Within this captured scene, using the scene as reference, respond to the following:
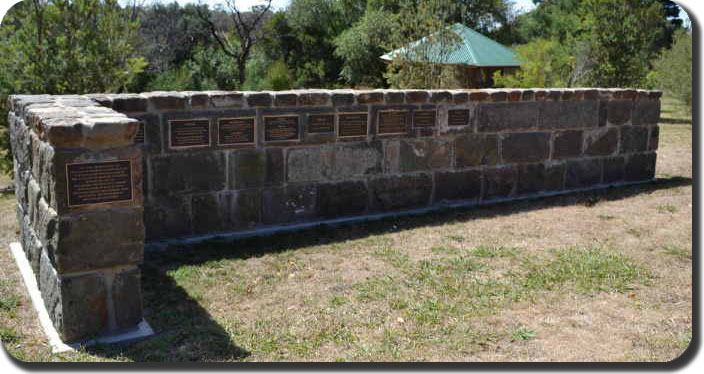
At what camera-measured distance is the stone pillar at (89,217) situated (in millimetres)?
3695

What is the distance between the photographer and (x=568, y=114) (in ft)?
26.8

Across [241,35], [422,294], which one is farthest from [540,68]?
[241,35]

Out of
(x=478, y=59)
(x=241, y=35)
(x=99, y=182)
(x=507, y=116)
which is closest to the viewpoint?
(x=99, y=182)

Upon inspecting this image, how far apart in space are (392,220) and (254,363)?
3.42 metres

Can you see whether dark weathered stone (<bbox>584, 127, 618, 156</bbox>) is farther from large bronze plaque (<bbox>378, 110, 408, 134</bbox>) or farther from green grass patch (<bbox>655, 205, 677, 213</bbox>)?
large bronze plaque (<bbox>378, 110, 408, 134</bbox>)

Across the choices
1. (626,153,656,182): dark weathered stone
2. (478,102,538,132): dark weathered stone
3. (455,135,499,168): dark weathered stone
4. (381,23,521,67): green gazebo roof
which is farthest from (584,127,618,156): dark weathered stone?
(381,23,521,67): green gazebo roof

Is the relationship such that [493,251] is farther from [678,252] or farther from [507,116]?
[507,116]

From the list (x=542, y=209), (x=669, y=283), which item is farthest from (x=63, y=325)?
(x=542, y=209)

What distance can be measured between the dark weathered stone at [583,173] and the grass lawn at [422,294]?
1.30m

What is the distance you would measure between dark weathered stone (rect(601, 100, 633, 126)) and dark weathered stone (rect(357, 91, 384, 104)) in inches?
133

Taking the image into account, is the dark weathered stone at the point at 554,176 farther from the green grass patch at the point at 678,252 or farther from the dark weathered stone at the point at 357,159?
the dark weathered stone at the point at 357,159

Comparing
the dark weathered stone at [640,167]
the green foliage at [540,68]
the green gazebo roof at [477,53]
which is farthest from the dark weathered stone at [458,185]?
the green gazebo roof at [477,53]

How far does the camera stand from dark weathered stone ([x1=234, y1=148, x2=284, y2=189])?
6195 mm

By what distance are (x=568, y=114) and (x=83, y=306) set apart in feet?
20.5
